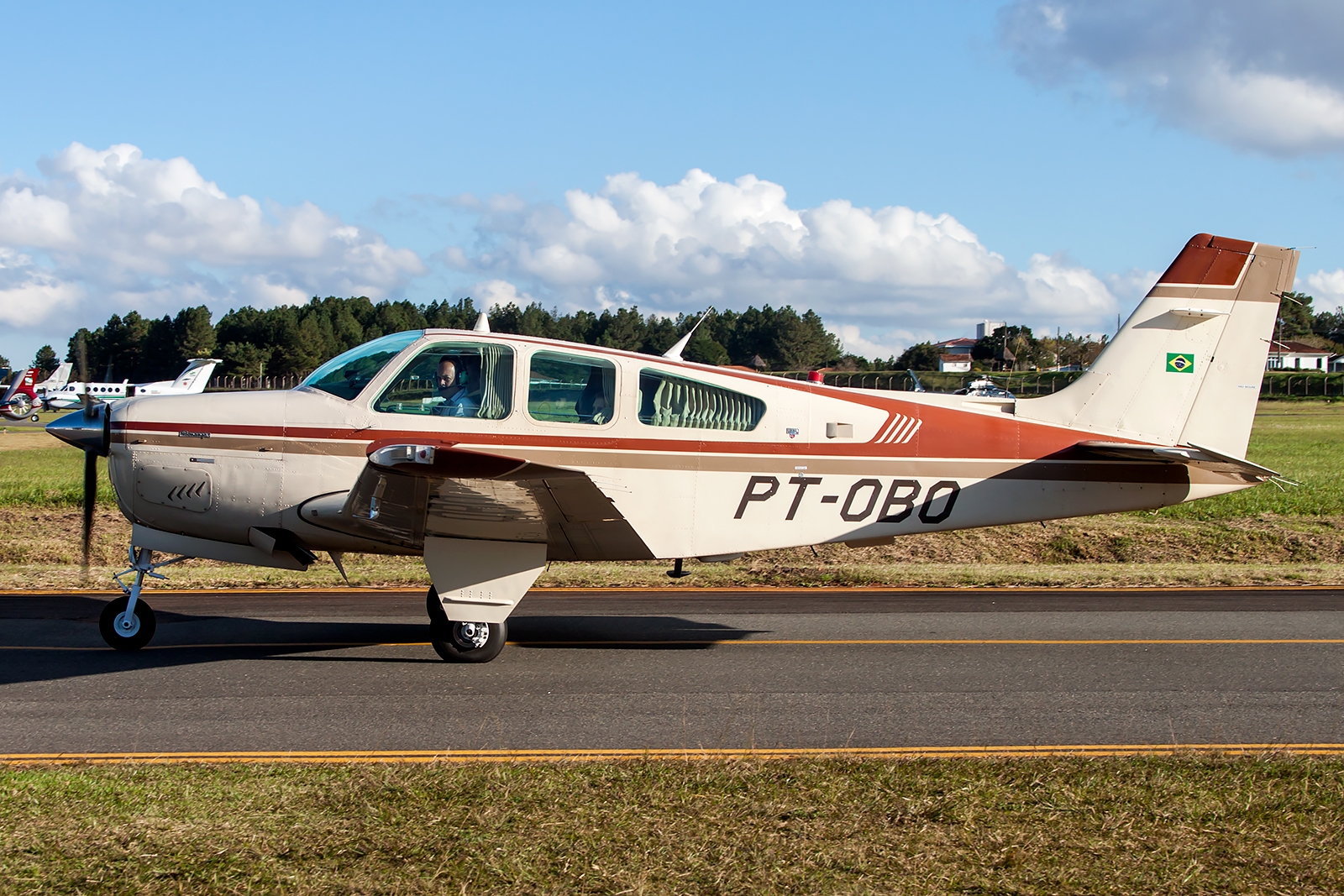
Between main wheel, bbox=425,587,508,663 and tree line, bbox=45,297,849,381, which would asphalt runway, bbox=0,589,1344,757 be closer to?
main wheel, bbox=425,587,508,663

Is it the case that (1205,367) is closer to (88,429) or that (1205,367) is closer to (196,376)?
(88,429)

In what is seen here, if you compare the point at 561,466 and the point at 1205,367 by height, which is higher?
the point at 1205,367


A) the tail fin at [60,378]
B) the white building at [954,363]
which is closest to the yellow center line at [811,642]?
the tail fin at [60,378]

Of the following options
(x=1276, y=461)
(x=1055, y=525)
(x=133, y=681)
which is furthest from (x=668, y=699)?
(x=1276, y=461)

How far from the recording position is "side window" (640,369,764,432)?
332 inches

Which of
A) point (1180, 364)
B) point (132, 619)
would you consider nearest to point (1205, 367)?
point (1180, 364)

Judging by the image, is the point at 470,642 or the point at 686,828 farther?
the point at 470,642

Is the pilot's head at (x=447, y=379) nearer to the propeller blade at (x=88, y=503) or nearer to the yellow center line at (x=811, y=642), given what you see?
the yellow center line at (x=811, y=642)

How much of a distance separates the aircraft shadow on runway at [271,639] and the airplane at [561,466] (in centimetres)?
43

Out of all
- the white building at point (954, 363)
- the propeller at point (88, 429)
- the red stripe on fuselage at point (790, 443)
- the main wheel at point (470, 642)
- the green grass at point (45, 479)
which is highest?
the white building at point (954, 363)

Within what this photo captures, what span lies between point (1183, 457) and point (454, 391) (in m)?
6.16

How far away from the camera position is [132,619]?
851 centimetres

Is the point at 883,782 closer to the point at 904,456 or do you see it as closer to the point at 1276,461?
the point at 904,456

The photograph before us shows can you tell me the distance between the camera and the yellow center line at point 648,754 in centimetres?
581
